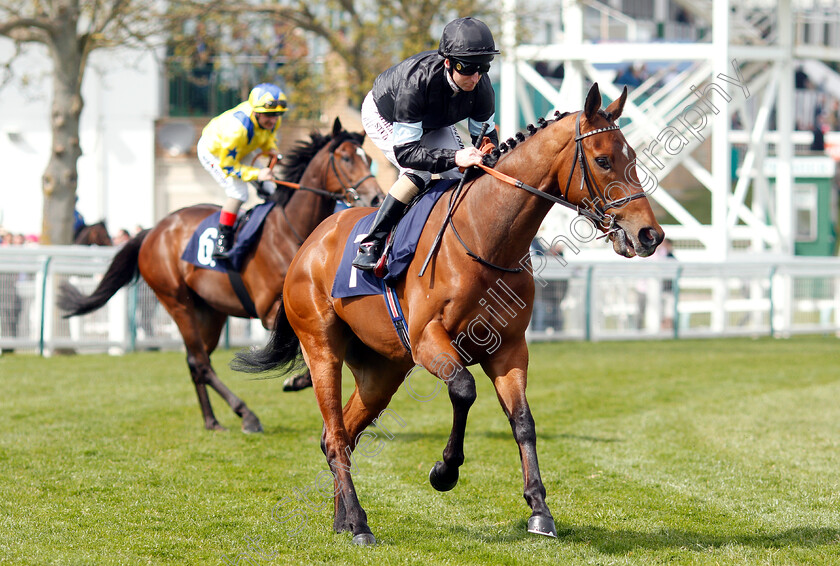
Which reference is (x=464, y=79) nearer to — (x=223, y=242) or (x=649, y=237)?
(x=649, y=237)

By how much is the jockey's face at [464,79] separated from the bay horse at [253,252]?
2.78m

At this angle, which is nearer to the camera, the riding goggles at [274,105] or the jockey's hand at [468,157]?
the jockey's hand at [468,157]

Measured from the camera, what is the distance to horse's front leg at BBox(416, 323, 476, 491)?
4059mm

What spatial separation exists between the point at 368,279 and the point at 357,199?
2.62 meters

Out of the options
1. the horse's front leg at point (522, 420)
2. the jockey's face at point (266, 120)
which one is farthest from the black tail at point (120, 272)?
the horse's front leg at point (522, 420)

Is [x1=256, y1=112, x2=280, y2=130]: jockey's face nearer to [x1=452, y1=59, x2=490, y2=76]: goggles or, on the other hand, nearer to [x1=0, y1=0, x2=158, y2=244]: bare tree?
[x1=452, y1=59, x2=490, y2=76]: goggles

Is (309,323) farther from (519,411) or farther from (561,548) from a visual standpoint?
(561,548)

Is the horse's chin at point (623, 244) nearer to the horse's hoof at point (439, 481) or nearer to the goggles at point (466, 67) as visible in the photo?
the goggles at point (466, 67)

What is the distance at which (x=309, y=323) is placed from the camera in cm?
498

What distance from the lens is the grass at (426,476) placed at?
4258mm

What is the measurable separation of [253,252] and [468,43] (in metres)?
3.53

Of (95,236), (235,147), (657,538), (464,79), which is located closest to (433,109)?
(464,79)

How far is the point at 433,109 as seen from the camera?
4605mm

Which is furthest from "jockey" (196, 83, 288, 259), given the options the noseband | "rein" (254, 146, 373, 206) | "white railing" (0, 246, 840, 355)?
"white railing" (0, 246, 840, 355)
